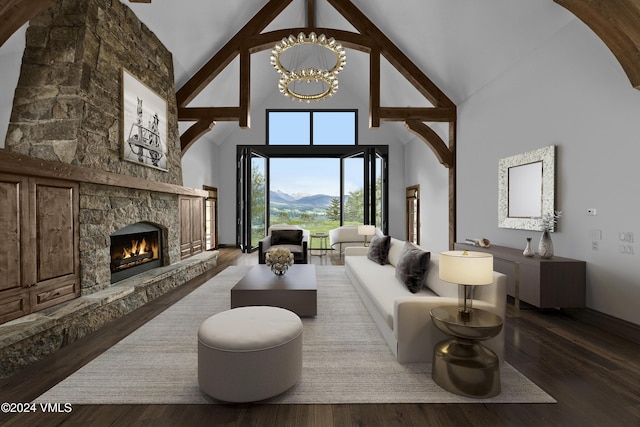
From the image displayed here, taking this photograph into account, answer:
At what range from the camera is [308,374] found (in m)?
2.11

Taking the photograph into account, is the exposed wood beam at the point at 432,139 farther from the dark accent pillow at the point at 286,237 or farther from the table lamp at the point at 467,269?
the table lamp at the point at 467,269

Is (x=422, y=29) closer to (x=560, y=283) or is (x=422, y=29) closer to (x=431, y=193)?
(x=431, y=193)

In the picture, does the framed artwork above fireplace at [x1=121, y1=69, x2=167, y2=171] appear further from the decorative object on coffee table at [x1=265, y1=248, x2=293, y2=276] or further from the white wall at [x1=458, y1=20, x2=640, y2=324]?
the white wall at [x1=458, y1=20, x2=640, y2=324]

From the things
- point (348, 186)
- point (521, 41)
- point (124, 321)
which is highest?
point (521, 41)

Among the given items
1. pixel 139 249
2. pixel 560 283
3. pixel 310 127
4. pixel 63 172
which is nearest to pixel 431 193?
pixel 310 127

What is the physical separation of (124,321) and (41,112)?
228cm

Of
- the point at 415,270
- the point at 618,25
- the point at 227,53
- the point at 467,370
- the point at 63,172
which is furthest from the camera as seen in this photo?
the point at 227,53

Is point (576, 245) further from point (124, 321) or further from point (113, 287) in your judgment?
point (113, 287)


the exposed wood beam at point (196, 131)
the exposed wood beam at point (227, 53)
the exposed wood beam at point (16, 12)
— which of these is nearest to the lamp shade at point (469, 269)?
the exposed wood beam at point (16, 12)

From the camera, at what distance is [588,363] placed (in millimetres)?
2271

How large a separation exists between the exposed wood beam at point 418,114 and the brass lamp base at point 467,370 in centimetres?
464

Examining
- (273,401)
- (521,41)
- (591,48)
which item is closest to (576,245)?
(591,48)

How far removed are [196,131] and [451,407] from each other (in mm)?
5834

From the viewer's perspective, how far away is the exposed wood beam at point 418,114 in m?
5.73
